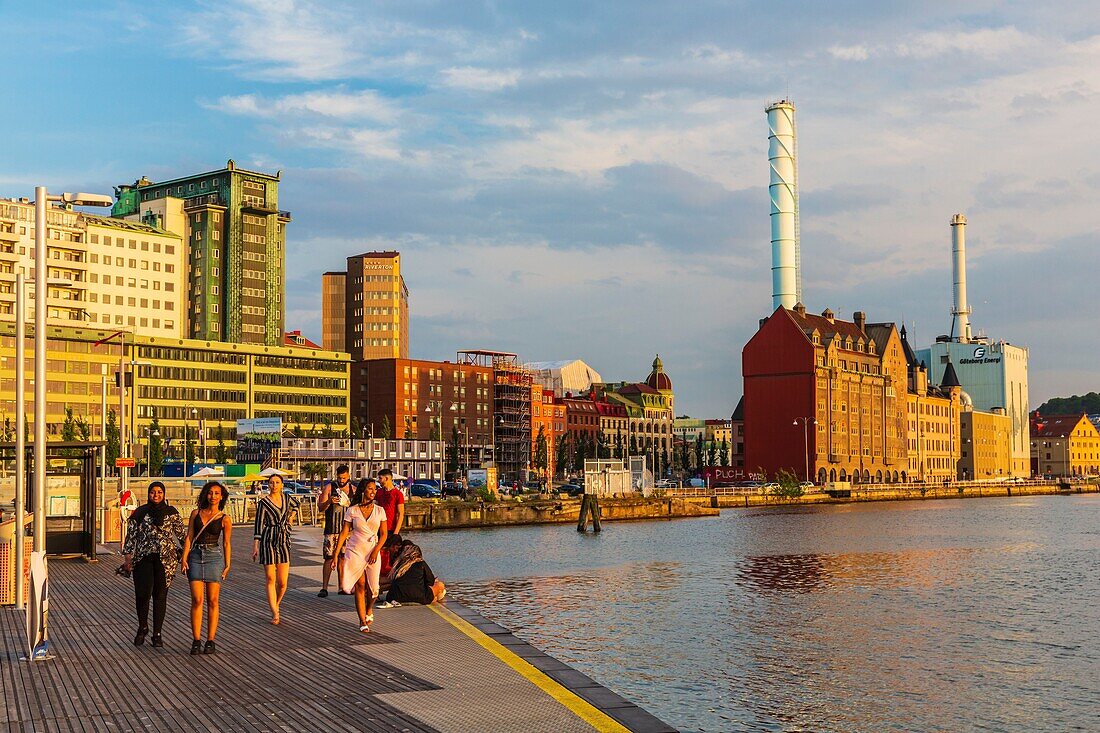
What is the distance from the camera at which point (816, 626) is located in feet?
104

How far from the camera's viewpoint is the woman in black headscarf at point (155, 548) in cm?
1858

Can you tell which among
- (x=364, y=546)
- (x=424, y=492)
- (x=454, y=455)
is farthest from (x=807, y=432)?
(x=364, y=546)

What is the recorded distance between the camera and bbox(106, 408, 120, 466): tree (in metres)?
120

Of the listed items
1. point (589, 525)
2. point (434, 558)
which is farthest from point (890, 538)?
point (434, 558)

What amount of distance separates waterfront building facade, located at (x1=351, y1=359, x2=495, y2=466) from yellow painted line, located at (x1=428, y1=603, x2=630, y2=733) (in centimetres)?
16309

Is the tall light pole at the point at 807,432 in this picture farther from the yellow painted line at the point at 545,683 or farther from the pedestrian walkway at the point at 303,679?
the yellow painted line at the point at 545,683

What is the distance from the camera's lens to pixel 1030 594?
4122cm

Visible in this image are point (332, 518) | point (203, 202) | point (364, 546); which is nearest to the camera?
point (364, 546)

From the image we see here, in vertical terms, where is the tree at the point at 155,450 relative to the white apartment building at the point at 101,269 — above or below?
below

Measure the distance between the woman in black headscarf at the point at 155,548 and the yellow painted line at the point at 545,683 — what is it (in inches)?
198

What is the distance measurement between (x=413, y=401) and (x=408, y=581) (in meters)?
166

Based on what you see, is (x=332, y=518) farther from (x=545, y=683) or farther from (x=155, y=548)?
(x=545, y=683)

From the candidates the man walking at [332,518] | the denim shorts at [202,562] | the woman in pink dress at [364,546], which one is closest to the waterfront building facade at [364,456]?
the man walking at [332,518]

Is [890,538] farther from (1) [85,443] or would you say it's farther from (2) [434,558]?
(1) [85,443]
